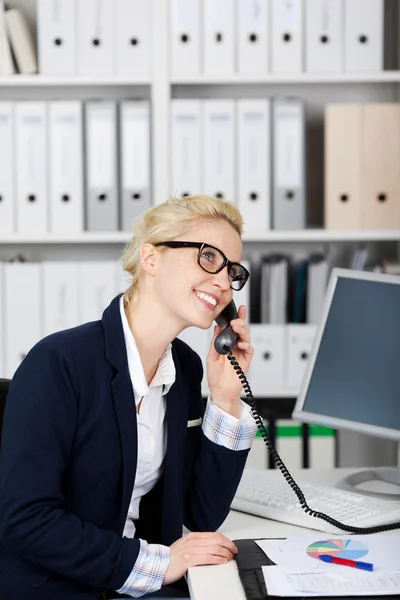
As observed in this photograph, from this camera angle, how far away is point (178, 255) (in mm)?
1519

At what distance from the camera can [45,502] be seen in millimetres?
1367

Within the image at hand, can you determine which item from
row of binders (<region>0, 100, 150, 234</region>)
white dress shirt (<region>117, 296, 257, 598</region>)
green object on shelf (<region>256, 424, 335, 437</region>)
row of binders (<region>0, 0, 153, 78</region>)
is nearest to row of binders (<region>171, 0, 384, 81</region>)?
row of binders (<region>0, 0, 153, 78</region>)

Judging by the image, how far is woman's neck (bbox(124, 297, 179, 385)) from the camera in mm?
1561

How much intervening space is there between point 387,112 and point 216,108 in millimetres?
523

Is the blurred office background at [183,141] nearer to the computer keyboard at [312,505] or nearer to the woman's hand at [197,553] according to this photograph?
the computer keyboard at [312,505]

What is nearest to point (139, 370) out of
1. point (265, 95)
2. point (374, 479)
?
point (374, 479)

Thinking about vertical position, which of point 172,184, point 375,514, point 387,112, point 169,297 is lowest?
point 375,514

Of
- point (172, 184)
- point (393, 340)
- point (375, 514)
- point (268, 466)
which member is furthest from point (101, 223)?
point (375, 514)

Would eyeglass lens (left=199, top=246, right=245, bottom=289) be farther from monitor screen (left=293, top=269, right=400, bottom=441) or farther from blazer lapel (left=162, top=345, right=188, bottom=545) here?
monitor screen (left=293, top=269, right=400, bottom=441)

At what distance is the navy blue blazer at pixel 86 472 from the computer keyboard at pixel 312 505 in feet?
0.29

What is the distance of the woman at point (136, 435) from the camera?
4.46ft

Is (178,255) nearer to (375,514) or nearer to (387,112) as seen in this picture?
(375,514)

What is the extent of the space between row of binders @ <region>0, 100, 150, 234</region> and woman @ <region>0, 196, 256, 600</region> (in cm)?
120

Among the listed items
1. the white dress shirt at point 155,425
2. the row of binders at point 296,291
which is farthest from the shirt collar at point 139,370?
the row of binders at point 296,291
